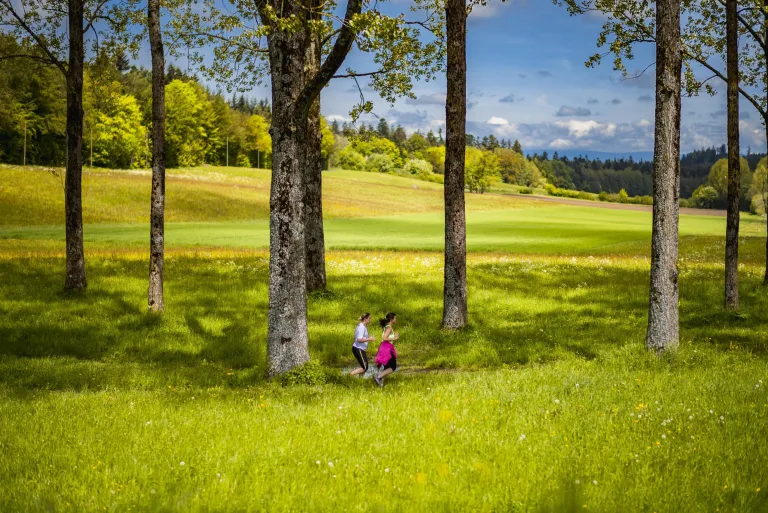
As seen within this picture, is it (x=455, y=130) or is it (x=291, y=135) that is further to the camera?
(x=455, y=130)

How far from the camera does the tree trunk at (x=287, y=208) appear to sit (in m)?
11.4

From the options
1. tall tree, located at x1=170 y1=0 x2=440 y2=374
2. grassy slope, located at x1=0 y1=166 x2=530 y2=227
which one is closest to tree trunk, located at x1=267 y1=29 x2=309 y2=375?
tall tree, located at x1=170 y1=0 x2=440 y2=374

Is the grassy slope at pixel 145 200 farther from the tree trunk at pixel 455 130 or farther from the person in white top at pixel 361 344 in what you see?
the person in white top at pixel 361 344

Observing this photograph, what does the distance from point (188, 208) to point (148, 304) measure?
50.9 meters

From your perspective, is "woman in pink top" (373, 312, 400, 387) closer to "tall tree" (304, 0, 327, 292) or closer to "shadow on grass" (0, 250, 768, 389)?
"shadow on grass" (0, 250, 768, 389)

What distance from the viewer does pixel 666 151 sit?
461 inches

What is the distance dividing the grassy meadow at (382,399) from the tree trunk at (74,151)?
1.06 m

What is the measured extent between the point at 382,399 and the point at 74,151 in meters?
15.4

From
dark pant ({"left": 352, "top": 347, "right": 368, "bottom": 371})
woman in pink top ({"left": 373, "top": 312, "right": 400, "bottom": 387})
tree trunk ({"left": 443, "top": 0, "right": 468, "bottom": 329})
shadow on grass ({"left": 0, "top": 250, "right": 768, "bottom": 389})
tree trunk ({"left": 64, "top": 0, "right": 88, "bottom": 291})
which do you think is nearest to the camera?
woman in pink top ({"left": 373, "top": 312, "right": 400, "bottom": 387})

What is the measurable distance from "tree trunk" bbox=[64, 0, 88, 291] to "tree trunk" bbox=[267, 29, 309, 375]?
36.5ft

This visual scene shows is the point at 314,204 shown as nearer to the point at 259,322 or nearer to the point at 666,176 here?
the point at 259,322

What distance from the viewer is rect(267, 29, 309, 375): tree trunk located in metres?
11.4

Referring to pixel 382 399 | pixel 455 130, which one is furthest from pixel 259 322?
pixel 382 399

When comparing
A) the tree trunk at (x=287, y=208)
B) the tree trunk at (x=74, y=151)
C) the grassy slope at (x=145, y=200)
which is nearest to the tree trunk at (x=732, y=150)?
the tree trunk at (x=287, y=208)
